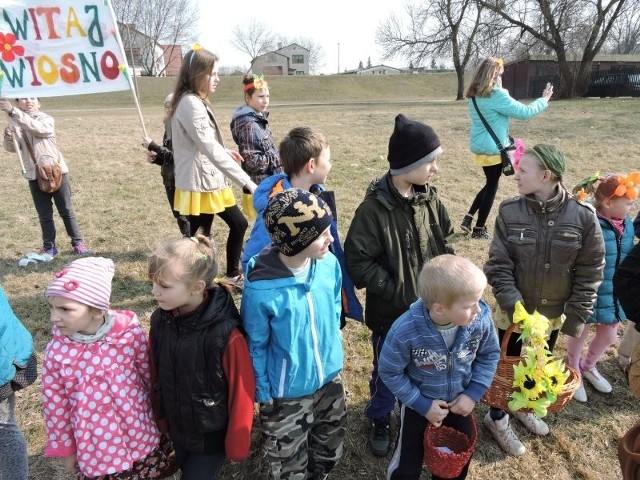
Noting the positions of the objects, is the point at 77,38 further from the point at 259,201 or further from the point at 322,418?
the point at 322,418

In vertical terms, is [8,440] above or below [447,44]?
below

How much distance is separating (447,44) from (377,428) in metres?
31.4

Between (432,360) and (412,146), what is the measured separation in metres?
1.01

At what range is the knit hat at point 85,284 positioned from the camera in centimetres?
179

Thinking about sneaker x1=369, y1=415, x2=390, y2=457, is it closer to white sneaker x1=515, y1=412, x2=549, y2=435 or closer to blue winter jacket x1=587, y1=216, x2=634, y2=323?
white sneaker x1=515, y1=412, x2=549, y2=435

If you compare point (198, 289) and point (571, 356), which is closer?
point (198, 289)

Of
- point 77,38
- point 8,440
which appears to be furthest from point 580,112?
point 8,440

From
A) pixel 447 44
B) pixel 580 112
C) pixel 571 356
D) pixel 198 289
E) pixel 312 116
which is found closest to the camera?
pixel 198 289

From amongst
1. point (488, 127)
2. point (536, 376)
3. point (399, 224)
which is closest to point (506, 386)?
point (536, 376)

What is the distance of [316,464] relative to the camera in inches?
92.2

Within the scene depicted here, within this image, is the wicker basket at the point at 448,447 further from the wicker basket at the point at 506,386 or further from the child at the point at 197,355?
the child at the point at 197,355

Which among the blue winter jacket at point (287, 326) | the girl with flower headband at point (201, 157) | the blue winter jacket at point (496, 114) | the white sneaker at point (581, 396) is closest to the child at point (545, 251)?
the white sneaker at point (581, 396)

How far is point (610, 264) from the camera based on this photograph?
111 inches

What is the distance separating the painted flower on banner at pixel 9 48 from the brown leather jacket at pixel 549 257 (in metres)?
3.56
